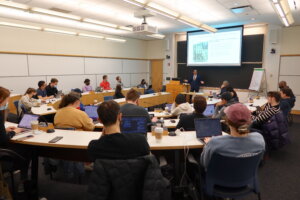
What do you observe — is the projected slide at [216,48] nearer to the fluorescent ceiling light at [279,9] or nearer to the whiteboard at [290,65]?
the whiteboard at [290,65]

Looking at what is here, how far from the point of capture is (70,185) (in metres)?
3.05

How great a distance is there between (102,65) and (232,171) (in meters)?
9.02

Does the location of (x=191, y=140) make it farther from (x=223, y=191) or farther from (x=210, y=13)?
(x=210, y=13)

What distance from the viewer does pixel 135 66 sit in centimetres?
1181

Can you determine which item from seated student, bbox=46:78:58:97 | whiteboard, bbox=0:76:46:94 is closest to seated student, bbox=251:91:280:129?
seated student, bbox=46:78:58:97

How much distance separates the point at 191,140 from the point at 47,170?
2127mm

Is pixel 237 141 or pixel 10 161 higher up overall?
pixel 237 141

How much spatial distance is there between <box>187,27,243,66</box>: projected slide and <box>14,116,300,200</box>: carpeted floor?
561cm

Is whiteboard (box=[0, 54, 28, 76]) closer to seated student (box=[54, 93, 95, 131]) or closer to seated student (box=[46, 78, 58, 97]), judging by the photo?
seated student (box=[46, 78, 58, 97])

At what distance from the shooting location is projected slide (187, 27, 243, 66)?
28.8ft

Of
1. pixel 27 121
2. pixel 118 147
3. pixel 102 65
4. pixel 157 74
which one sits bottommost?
pixel 27 121

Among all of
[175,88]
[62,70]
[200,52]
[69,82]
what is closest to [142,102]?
[175,88]

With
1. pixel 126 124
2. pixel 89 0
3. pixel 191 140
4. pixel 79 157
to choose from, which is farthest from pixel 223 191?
pixel 89 0

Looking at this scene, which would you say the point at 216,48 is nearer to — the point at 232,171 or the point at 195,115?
the point at 195,115
